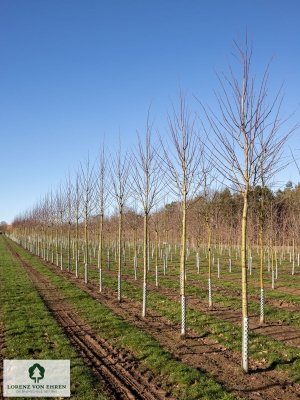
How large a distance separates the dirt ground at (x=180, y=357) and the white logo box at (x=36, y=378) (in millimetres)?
652

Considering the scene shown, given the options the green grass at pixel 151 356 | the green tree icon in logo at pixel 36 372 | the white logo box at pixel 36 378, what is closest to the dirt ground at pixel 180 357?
the green grass at pixel 151 356

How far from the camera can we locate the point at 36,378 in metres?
6.02

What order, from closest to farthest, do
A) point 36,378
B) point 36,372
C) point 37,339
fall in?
point 36,378
point 36,372
point 37,339

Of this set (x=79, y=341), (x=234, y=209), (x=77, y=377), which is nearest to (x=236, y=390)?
(x=77, y=377)

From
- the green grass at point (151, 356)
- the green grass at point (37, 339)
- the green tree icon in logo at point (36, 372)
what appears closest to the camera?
the green grass at point (151, 356)

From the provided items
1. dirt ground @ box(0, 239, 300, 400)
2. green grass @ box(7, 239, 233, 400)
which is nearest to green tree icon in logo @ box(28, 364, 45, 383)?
dirt ground @ box(0, 239, 300, 400)

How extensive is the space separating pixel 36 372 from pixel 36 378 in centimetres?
21

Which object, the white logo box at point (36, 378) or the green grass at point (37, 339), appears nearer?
the white logo box at point (36, 378)

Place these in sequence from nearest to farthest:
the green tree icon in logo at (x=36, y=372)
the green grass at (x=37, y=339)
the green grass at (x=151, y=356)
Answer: the green grass at (x=151, y=356), the green grass at (x=37, y=339), the green tree icon in logo at (x=36, y=372)

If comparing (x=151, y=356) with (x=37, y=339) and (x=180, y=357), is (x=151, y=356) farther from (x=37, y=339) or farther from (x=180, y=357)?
(x=37, y=339)

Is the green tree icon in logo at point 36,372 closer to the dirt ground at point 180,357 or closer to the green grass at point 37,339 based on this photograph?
the green grass at point 37,339

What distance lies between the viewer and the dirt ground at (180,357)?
550 cm

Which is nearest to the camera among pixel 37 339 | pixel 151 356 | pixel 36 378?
pixel 36 378

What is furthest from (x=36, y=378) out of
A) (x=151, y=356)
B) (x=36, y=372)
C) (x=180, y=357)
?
(x=180, y=357)
